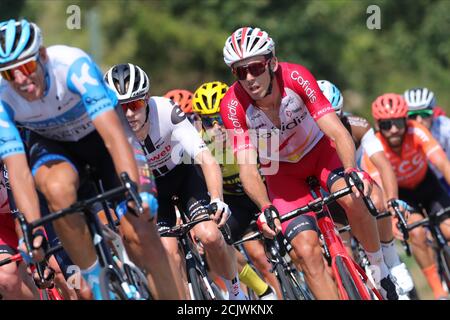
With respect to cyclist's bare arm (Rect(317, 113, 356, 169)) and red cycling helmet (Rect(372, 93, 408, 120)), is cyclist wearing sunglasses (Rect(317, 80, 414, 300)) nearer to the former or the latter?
red cycling helmet (Rect(372, 93, 408, 120))

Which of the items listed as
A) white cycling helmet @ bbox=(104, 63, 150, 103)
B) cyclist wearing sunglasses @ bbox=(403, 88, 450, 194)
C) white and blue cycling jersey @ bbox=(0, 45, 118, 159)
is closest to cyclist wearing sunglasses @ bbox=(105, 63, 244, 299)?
white cycling helmet @ bbox=(104, 63, 150, 103)

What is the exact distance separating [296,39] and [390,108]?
16430mm

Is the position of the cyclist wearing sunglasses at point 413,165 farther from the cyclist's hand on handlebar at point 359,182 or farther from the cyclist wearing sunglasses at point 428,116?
the cyclist's hand on handlebar at point 359,182

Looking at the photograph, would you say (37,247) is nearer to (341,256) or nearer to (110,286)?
(110,286)

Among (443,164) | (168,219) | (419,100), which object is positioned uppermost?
(419,100)

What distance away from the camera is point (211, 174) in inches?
333

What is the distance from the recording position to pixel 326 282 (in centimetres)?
839

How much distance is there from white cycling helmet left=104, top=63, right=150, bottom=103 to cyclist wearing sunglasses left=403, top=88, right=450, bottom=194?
251 inches

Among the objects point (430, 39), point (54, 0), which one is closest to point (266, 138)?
point (430, 39)

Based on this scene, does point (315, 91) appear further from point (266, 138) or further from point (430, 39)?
point (430, 39)

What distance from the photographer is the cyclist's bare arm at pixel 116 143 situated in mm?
7023

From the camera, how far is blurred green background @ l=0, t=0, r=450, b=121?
2873 cm

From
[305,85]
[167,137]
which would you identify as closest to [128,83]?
[167,137]

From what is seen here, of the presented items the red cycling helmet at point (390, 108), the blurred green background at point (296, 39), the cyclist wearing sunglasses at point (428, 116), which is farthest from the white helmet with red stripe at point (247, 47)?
the blurred green background at point (296, 39)
